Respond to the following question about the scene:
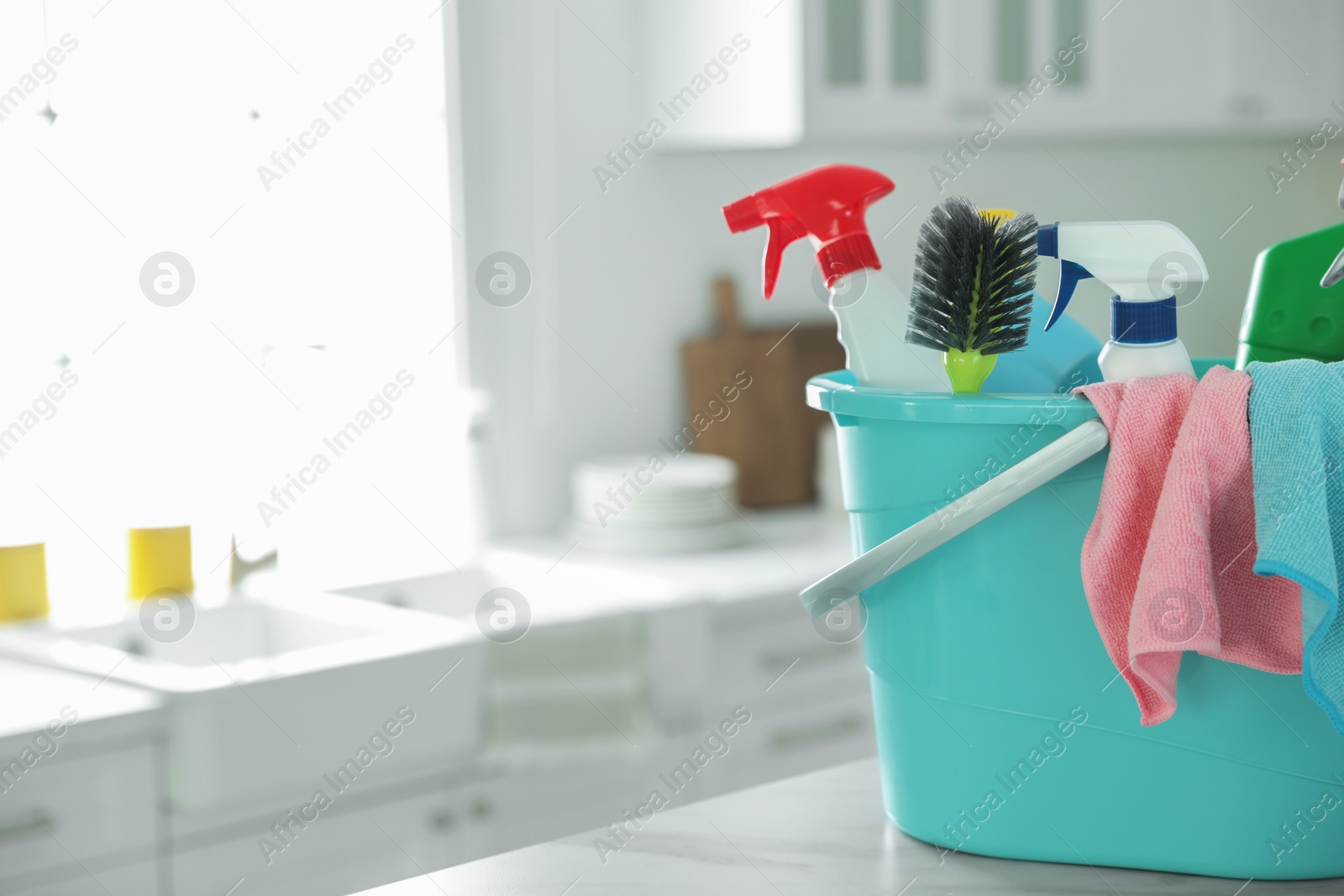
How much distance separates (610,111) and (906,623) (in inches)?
72.0

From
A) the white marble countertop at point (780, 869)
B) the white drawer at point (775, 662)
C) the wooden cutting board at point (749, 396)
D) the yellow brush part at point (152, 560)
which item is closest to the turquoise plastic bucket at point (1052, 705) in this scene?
the white marble countertop at point (780, 869)

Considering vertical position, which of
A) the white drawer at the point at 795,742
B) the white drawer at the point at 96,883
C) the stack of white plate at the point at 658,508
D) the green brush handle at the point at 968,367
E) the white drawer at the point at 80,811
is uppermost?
the green brush handle at the point at 968,367

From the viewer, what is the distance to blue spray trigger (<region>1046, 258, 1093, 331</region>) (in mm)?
504

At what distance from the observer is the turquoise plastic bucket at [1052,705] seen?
479 mm

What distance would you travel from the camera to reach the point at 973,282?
50 cm

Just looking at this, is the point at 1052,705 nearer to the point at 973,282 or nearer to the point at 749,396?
the point at 973,282

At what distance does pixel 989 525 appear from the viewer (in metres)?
0.49

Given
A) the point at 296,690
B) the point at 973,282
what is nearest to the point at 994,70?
the point at 296,690

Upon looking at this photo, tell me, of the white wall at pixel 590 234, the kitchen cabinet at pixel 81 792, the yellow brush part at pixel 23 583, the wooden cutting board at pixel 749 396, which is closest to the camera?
the kitchen cabinet at pixel 81 792

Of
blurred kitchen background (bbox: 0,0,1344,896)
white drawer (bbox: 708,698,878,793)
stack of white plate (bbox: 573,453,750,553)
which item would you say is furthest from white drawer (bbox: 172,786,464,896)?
stack of white plate (bbox: 573,453,750,553)

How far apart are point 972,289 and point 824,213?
0.13 metres

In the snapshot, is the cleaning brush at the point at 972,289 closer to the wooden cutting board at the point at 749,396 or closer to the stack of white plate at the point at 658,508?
the stack of white plate at the point at 658,508

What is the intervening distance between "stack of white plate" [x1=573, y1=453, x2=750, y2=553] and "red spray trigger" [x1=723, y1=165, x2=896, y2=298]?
53.9 inches

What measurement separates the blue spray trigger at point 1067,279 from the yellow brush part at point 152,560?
149 cm
